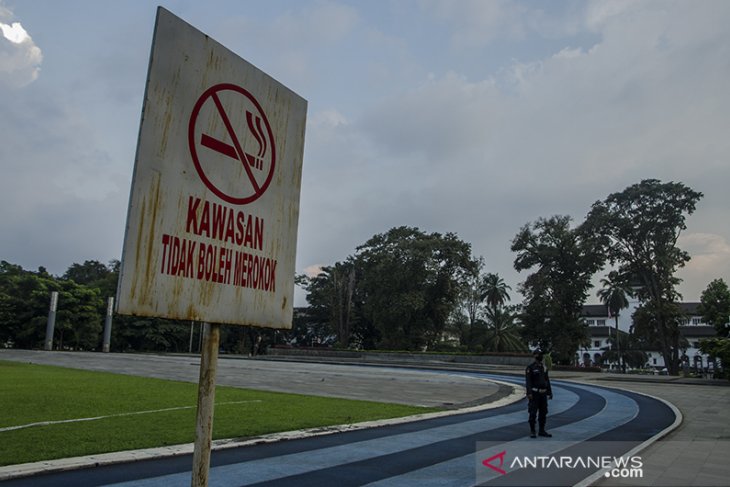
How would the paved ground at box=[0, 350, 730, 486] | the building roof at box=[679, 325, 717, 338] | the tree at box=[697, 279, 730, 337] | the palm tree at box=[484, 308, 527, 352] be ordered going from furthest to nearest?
1. the building roof at box=[679, 325, 717, 338]
2. the palm tree at box=[484, 308, 527, 352]
3. the tree at box=[697, 279, 730, 337]
4. the paved ground at box=[0, 350, 730, 486]

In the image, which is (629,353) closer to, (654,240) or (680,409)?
(654,240)

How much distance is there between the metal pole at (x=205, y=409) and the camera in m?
2.22

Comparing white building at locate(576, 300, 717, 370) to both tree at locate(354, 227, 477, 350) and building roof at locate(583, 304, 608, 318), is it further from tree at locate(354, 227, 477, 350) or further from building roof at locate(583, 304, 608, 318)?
tree at locate(354, 227, 477, 350)

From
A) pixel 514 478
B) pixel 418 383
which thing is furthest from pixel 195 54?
pixel 418 383

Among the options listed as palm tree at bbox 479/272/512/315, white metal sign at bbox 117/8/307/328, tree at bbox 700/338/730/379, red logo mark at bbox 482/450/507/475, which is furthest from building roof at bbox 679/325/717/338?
white metal sign at bbox 117/8/307/328

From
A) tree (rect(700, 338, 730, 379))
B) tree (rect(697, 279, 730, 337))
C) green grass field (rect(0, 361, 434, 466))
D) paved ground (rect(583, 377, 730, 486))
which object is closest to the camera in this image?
paved ground (rect(583, 377, 730, 486))

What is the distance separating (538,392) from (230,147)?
9919 millimetres

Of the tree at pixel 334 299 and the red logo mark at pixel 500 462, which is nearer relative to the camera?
the red logo mark at pixel 500 462

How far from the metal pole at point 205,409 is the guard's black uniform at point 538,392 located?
946cm

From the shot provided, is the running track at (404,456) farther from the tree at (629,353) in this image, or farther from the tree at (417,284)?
the tree at (629,353)

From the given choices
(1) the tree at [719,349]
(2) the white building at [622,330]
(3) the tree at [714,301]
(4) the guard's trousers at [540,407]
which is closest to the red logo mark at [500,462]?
(4) the guard's trousers at [540,407]

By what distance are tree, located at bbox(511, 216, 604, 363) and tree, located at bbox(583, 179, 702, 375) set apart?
179 centimetres

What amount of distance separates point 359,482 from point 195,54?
5.93 m

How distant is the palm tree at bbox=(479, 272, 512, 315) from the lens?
70.7 metres
